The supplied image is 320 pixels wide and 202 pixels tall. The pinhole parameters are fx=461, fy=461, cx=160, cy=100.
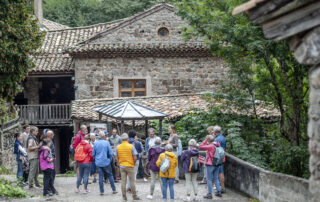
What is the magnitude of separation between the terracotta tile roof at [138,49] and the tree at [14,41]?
7918 millimetres

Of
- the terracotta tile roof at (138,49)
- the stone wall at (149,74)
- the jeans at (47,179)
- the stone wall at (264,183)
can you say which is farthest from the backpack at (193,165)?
the stone wall at (149,74)

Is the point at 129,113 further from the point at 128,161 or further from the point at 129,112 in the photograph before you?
the point at 128,161

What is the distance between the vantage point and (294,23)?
165 inches

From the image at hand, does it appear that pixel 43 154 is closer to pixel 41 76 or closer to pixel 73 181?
pixel 73 181

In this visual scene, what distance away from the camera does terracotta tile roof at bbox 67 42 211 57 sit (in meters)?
22.1

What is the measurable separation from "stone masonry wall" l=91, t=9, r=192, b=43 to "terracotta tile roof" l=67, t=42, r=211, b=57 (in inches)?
12.0

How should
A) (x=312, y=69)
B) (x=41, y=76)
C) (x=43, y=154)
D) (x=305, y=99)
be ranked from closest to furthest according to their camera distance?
(x=312, y=69) < (x=43, y=154) < (x=305, y=99) < (x=41, y=76)

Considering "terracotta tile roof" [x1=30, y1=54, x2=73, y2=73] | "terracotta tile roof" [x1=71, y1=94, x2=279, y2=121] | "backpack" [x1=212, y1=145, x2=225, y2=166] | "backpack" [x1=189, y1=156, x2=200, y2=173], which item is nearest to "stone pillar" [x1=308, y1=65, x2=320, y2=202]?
"backpack" [x1=189, y1=156, x2=200, y2=173]

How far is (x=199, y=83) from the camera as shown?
23125 mm

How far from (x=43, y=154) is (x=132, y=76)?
1289 centimetres

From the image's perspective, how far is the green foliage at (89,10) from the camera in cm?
3594

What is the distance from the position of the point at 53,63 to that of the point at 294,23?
20879 millimetres

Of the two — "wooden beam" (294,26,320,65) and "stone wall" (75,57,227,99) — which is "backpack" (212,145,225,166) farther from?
"stone wall" (75,57,227,99)

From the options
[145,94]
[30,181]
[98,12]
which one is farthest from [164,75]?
[98,12]
